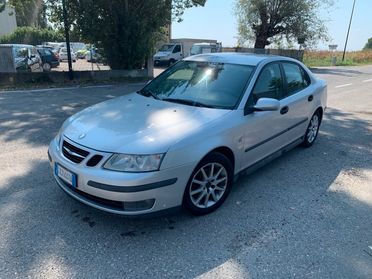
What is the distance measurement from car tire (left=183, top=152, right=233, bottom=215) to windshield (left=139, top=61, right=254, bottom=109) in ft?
2.28

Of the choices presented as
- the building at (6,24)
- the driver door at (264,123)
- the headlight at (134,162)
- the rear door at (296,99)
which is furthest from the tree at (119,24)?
the building at (6,24)

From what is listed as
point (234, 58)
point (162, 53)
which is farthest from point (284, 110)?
point (162, 53)

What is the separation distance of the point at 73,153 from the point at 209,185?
4.61ft

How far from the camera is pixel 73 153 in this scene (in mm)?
3229

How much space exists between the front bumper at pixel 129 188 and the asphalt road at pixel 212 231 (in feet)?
1.08

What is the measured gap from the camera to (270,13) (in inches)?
1215

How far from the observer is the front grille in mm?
3135

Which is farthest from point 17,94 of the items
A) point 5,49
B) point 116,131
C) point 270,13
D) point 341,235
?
point 270,13

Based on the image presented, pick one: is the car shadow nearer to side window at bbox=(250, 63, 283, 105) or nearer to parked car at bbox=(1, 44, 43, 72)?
side window at bbox=(250, 63, 283, 105)

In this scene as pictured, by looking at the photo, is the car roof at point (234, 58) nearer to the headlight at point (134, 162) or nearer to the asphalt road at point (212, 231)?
the asphalt road at point (212, 231)

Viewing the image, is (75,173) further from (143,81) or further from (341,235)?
(143,81)

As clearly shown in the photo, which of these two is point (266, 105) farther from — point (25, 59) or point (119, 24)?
point (25, 59)

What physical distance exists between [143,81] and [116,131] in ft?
39.2

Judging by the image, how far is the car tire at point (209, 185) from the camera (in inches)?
132
